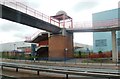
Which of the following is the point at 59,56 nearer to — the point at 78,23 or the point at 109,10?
the point at 78,23

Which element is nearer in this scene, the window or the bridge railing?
the bridge railing

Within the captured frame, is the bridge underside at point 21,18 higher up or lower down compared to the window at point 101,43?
higher up

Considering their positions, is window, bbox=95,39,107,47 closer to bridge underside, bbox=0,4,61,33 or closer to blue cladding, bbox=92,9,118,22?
blue cladding, bbox=92,9,118,22

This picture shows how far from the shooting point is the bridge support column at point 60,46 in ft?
137

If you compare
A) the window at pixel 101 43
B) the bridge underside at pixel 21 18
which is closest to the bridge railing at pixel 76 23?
the bridge underside at pixel 21 18

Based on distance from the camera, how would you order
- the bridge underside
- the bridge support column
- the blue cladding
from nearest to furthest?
the bridge underside < the bridge support column < the blue cladding

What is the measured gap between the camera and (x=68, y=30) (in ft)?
139

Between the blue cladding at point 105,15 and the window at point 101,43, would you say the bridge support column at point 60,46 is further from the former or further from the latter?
the window at point 101,43

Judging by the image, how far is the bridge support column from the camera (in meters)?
41.7

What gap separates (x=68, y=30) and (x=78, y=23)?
2580 millimetres

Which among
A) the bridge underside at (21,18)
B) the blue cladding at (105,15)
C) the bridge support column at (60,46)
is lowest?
the bridge support column at (60,46)

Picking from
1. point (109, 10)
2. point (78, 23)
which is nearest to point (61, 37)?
point (78, 23)

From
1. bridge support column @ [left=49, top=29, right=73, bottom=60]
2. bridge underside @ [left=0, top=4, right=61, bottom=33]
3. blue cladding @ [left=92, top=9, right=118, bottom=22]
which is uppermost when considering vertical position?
blue cladding @ [left=92, top=9, right=118, bottom=22]

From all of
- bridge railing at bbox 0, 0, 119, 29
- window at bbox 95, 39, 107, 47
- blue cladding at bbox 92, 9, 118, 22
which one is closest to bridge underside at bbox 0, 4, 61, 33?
bridge railing at bbox 0, 0, 119, 29
